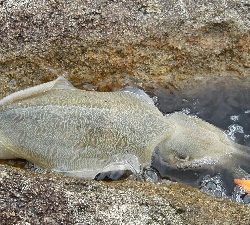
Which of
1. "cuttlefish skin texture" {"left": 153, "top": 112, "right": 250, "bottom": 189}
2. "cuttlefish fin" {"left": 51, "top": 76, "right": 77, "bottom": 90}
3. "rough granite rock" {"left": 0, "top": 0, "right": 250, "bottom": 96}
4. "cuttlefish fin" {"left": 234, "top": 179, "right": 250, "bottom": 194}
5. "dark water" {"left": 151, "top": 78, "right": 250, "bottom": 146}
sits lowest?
"cuttlefish fin" {"left": 234, "top": 179, "right": 250, "bottom": 194}

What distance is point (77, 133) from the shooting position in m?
2.89

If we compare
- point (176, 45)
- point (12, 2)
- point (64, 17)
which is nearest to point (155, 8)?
point (176, 45)

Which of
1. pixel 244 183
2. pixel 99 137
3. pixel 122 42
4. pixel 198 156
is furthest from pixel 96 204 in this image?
pixel 122 42

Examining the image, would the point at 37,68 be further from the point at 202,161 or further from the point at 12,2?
the point at 202,161

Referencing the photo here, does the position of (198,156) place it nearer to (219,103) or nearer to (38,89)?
(219,103)

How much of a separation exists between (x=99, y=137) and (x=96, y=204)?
418 millimetres

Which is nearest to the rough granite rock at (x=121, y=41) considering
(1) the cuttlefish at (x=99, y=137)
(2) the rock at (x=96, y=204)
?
(1) the cuttlefish at (x=99, y=137)

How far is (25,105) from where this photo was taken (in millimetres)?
2916

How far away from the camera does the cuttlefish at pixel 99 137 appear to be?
9.49ft

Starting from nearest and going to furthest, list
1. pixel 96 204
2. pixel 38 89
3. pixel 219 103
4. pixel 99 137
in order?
pixel 96 204 → pixel 99 137 → pixel 38 89 → pixel 219 103

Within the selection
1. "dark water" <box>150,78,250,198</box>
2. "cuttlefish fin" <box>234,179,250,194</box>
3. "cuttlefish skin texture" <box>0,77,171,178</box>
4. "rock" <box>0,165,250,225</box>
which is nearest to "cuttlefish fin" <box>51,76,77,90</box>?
"cuttlefish skin texture" <box>0,77,171,178</box>

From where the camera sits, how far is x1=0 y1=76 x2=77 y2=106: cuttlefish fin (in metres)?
2.99

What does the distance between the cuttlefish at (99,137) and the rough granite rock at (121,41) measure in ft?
0.61

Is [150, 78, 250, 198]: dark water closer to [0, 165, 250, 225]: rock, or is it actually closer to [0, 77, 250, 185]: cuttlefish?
[0, 77, 250, 185]: cuttlefish
